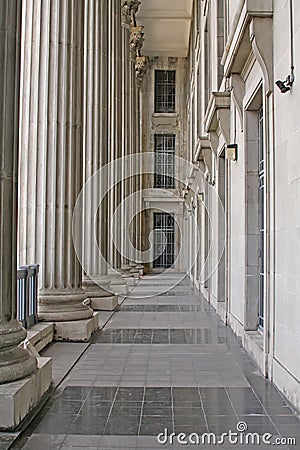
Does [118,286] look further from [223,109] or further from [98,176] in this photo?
[223,109]

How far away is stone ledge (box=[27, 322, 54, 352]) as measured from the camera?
24.6ft

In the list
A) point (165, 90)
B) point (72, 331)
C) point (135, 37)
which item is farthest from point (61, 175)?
point (165, 90)

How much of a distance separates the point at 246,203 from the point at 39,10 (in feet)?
14.2

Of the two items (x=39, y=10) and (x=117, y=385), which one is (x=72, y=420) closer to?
(x=117, y=385)

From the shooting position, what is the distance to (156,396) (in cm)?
579

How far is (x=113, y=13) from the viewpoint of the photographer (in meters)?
17.7

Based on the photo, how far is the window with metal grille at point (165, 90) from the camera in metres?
35.7

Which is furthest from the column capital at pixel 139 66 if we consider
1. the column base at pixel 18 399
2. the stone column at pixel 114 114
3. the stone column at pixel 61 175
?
the column base at pixel 18 399

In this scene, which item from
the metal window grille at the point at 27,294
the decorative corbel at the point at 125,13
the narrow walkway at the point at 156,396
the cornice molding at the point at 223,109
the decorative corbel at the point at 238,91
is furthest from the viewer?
the decorative corbel at the point at 125,13

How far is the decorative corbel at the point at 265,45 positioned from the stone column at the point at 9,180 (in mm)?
2921

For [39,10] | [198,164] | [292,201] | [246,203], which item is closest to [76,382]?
[292,201]

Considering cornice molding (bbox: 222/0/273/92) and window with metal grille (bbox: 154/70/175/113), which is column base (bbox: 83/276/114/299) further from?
window with metal grille (bbox: 154/70/175/113)

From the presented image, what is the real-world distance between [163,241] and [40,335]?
2677 centimetres

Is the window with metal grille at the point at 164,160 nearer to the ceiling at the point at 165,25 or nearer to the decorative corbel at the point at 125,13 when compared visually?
the ceiling at the point at 165,25
